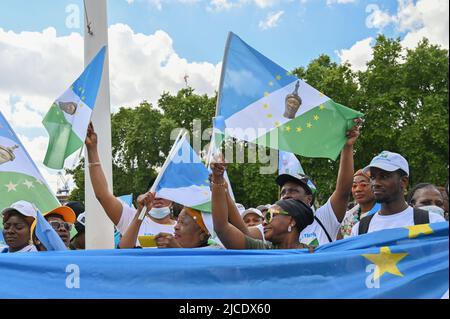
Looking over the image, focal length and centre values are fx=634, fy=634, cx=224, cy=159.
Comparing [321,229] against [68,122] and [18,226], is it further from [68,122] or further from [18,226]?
[18,226]

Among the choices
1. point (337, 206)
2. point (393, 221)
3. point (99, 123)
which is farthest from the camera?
point (99, 123)

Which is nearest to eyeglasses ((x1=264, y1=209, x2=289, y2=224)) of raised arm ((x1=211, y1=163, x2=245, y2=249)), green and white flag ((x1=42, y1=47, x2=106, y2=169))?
raised arm ((x1=211, y1=163, x2=245, y2=249))

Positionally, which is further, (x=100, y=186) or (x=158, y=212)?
(x=158, y=212)

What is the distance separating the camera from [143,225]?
5.92 meters

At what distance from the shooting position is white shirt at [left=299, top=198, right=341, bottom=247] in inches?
186

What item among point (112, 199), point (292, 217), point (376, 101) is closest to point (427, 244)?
point (292, 217)

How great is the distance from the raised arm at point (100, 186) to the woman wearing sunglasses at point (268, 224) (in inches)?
48.1

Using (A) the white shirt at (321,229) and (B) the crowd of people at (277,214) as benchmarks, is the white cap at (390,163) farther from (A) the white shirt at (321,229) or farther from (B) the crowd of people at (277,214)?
(A) the white shirt at (321,229)

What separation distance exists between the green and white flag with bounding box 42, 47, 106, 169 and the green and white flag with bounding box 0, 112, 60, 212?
100 centimetres

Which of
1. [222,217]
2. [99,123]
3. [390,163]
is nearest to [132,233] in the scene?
[222,217]

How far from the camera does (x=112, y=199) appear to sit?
526cm

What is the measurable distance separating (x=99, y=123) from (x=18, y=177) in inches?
37.3

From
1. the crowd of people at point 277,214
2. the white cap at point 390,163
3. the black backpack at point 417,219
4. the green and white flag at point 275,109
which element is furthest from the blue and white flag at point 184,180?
the white cap at point 390,163

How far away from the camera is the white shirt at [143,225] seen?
17.1 feet
